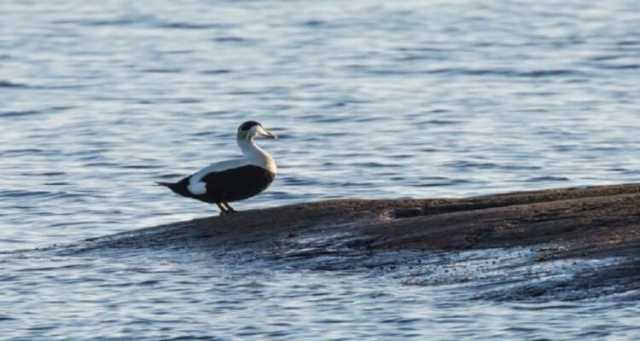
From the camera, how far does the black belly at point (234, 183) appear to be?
1437 centimetres

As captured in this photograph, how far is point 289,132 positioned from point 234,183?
880 centimetres

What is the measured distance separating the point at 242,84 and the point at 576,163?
9261 millimetres

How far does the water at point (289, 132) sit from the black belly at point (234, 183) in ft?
3.40

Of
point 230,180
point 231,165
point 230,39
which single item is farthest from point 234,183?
point 230,39

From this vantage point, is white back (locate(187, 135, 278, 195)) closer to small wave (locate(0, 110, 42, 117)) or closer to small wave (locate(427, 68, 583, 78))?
small wave (locate(0, 110, 42, 117))

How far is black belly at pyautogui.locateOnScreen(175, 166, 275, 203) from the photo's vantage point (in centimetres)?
1437

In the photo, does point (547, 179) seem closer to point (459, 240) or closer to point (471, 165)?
point (471, 165)

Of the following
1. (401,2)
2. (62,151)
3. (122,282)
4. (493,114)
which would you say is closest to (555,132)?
(493,114)

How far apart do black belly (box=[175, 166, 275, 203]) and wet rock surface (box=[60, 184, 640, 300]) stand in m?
0.42

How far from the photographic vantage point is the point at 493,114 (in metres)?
24.1

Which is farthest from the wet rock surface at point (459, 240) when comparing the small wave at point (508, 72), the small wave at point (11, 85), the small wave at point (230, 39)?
the small wave at point (230, 39)

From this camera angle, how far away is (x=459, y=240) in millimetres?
12438

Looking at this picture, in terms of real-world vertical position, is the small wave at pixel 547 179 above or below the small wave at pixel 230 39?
above

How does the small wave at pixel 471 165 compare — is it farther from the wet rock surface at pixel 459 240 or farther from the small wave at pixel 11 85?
the small wave at pixel 11 85
